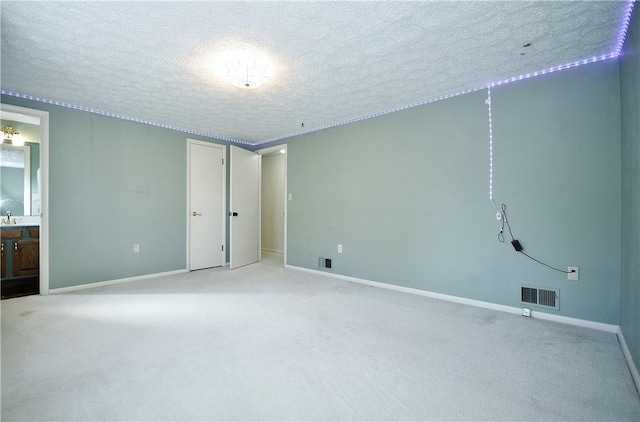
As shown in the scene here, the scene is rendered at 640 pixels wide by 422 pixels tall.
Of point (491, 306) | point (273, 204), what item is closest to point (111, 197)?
point (273, 204)

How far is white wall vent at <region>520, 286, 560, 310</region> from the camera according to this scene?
2510mm

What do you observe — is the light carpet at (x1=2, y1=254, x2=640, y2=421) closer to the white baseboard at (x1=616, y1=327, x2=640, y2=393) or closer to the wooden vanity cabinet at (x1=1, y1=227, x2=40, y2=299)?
the white baseboard at (x1=616, y1=327, x2=640, y2=393)

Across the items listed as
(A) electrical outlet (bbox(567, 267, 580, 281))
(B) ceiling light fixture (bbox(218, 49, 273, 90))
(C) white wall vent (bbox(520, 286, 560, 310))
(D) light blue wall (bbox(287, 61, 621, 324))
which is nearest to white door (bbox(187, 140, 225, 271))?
(D) light blue wall (bbox(287, 61, 621, 324))

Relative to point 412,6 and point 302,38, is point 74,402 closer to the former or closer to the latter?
point 302,38

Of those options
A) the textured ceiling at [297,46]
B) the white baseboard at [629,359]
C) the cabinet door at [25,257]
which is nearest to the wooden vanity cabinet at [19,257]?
the cabinet door at [25,257]

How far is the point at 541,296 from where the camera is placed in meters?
2.57

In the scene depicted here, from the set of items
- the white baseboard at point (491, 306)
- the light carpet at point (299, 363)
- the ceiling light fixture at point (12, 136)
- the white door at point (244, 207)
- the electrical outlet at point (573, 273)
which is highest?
the ceiling light fixture at point (12, 136)

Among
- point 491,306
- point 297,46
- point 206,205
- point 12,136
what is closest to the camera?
point 297,46

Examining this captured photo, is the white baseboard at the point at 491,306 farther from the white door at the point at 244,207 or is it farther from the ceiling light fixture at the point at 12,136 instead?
the ceiling light fixture at the point at 12,136

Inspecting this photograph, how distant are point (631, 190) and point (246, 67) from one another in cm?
278

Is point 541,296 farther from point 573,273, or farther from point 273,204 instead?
point 273,204

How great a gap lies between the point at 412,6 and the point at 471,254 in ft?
7.44

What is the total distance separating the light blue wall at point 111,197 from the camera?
3320 mm

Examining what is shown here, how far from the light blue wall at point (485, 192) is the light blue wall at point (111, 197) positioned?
7.24 ft
